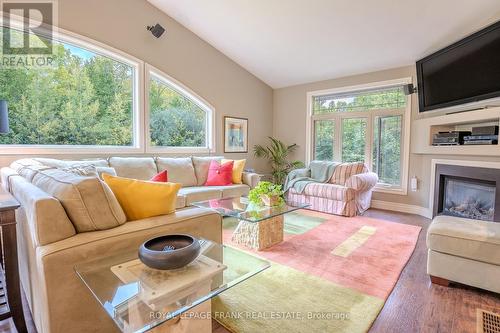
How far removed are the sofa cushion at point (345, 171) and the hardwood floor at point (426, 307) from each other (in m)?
2.24

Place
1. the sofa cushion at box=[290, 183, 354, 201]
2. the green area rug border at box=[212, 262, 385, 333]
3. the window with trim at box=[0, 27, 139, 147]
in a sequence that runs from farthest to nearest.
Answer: the sofa cushion at box=[290, 183, 354, 201] → the window with trim at box=[0, 27, 139, 147] → the green area rug border at box=[212, 262, 385, 333]

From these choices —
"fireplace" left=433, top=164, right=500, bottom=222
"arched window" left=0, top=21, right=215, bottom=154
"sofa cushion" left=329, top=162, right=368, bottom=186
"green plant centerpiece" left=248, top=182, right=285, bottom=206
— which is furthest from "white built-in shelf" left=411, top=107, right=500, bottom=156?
"arched window" left=0, top=21, right=215, bottom=154

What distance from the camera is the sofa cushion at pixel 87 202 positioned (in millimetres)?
1293

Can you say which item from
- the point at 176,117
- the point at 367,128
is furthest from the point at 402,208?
the point at 176,117

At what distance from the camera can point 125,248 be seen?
1350 mm

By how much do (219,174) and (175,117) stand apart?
1305 mm

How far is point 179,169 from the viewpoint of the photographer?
4.02 m

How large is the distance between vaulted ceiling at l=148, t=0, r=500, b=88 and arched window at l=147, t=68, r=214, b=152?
3.53 ft

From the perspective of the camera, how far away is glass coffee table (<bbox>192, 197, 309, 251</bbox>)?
2.66 metres

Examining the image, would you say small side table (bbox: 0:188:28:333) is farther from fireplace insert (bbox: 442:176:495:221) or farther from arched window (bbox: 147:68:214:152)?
fireplace insert (bbox: 442:176:495:221)

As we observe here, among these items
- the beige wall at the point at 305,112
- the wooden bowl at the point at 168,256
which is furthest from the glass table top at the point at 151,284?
the beige wall at the point at 305,112

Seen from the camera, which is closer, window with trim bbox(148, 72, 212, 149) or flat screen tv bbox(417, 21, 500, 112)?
flat screen tv bbox(417, 21, 500, 112)

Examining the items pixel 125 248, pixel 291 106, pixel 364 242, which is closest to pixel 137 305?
pixel 125 248

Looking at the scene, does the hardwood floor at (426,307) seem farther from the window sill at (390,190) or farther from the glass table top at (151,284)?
the window sill at (390,190)
